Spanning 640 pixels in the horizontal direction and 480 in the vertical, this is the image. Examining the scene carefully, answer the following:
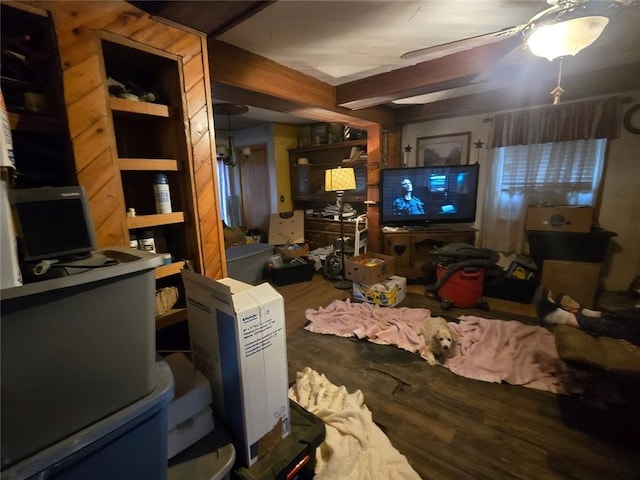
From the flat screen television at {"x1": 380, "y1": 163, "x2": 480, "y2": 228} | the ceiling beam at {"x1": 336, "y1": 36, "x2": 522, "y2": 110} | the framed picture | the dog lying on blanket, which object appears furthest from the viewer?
the framed picture

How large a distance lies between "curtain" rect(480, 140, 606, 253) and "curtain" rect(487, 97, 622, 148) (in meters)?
0.10

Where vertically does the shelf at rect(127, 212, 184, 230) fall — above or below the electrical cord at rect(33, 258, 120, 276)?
above

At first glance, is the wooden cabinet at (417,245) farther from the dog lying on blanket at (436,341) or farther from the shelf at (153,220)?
the shelf at (153,220)

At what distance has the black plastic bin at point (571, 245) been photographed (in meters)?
2.56

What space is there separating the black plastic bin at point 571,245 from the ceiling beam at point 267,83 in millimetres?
2223

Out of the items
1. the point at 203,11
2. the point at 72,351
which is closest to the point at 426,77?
the point at 203,11

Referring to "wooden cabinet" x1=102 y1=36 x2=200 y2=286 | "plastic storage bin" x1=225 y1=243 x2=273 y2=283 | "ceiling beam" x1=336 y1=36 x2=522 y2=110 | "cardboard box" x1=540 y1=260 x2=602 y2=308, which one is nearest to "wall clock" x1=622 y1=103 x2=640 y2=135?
"cardboard box" x1=540 y1=260 x2=602 y2=308

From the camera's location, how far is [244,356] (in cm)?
91

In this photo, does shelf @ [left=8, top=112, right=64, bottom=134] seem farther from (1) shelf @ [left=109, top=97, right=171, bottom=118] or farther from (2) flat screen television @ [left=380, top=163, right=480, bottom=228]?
(2) flat screen television @ [left=380, top=163, right=480, bottom=228]

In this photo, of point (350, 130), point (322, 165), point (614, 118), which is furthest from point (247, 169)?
point (614, 118)

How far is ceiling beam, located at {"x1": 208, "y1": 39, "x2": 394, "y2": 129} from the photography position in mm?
1601

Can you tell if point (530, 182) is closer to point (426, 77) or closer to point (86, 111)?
point (426, 77)

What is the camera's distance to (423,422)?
1483 millimetres

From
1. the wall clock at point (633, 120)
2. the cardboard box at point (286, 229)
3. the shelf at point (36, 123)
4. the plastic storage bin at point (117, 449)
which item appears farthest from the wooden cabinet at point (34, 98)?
the wall clock at point (633, 120)
